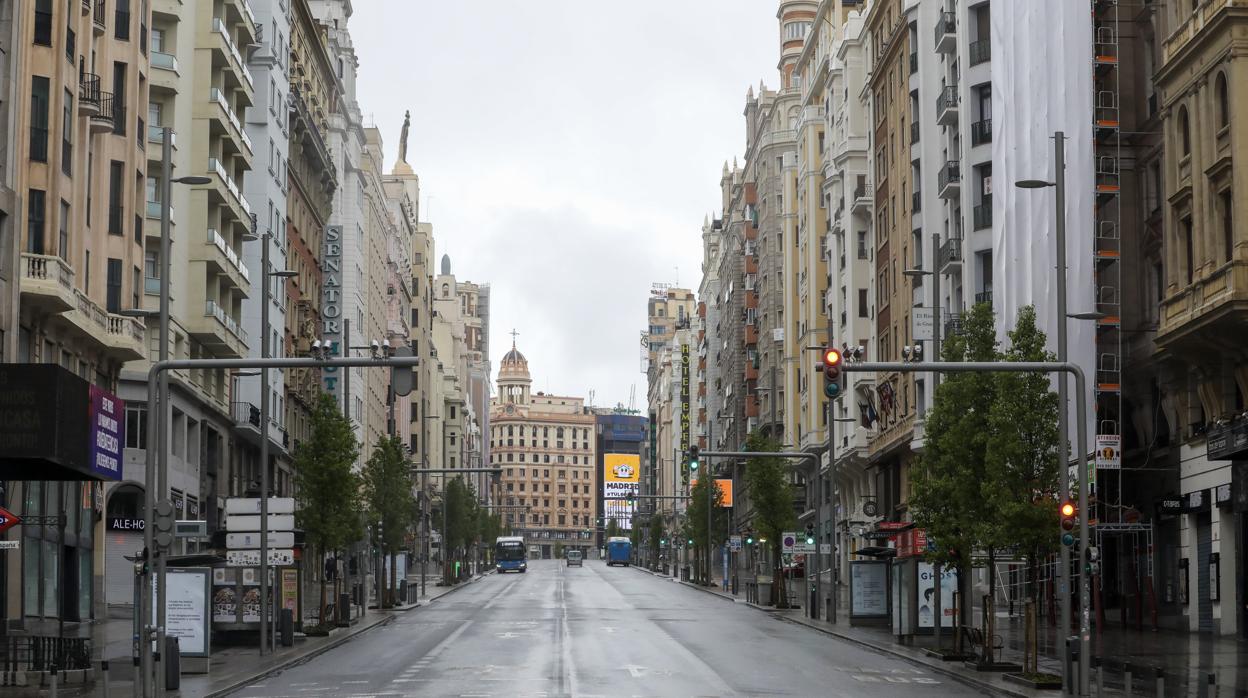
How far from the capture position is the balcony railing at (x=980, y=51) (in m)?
65.7

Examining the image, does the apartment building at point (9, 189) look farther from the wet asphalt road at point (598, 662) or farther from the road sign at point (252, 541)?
the wet asphalt road at point (598, 662)

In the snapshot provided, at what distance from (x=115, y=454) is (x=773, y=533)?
48508 mm

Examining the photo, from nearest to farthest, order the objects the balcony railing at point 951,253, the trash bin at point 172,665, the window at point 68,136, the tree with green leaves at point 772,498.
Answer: the trash bin at point 172,665
the window at point 68,136
the balcony railing at point 951,253
the tree with green leaves at point 772,498

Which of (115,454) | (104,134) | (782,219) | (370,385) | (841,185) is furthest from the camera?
(370,385)

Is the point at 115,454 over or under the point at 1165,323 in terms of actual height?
under

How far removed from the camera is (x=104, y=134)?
183 feet

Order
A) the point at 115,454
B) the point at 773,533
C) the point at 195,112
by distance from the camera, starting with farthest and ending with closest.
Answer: the point at 773,533 < the point at 195,112 < the point at 115,454

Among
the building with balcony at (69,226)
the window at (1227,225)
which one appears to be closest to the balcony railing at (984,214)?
the window at (1227,225)

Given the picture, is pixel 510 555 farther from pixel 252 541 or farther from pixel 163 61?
pixel 252 541

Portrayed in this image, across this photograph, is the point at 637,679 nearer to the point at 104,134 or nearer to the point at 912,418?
the point at 104,134

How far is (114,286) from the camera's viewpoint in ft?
193

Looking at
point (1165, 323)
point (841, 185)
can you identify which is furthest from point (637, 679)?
point (841, 185)

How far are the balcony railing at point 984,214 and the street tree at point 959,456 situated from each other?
83.2 feet

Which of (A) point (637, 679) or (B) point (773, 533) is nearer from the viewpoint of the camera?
(A) point (637, 679)
